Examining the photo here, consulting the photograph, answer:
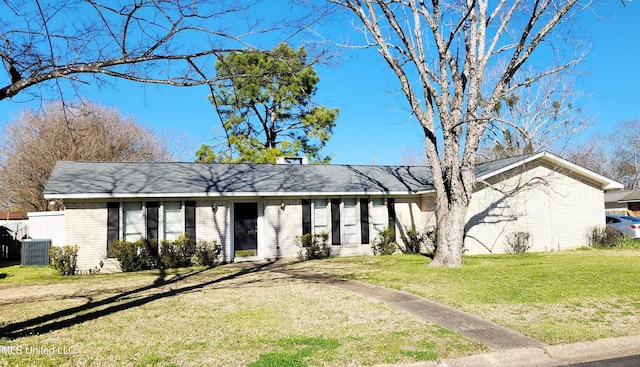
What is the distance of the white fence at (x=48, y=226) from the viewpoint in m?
17.6

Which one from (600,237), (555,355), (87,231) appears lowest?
(555,355)

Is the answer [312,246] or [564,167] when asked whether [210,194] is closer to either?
[312,246]

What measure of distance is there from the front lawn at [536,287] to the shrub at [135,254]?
5381mm

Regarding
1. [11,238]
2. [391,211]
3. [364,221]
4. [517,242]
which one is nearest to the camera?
[517,242]

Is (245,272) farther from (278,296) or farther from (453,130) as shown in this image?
(453,130)

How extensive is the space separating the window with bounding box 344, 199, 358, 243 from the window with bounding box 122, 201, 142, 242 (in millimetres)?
7796

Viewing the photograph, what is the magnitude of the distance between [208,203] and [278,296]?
8012mm

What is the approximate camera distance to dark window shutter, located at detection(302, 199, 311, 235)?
57.6 feet

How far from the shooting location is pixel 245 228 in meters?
17.4

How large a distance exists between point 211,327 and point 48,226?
14228mm

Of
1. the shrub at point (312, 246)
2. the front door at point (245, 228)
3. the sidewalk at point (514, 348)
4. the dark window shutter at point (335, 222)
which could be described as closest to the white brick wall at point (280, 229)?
the shrub at point (312, 246)

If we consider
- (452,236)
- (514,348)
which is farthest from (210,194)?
(514,348)

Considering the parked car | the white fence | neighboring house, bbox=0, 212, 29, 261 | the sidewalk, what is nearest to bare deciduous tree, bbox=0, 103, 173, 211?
neighboring house, bbox=0, 212, 29, 261

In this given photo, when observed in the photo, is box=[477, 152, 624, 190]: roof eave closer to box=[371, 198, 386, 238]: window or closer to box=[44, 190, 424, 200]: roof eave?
box=[44, 190, 424, 200]: roof eave
